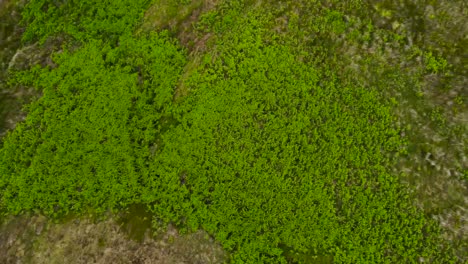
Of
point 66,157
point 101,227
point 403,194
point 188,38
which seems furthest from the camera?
point 188,38

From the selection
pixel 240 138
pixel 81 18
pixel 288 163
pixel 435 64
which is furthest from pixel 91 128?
pixel 435 64

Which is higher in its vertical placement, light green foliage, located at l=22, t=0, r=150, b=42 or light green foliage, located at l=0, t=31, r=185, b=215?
light green foliage, located at l=22, t=0, r=150, b=42

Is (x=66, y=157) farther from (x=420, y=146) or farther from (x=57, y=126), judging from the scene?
(x=420, y=146)

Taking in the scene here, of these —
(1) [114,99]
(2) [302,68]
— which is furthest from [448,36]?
(1) [114,99]

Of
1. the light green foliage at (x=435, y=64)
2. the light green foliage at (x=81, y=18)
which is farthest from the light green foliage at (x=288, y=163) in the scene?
the light green foliage at (x=81, y=18)

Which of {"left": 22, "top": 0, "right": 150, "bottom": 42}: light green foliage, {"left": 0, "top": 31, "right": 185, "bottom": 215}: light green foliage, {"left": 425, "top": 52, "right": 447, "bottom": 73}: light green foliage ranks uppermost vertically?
{"left": 22, "top": 0, "right": 150, "bottom": 42}: light green foliage

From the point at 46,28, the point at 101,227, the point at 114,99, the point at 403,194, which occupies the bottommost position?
the point at 403,194

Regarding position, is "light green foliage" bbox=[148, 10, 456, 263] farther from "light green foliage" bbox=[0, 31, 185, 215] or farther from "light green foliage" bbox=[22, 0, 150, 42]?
"light green foliage" bbox=[22, 0, 150, 42]

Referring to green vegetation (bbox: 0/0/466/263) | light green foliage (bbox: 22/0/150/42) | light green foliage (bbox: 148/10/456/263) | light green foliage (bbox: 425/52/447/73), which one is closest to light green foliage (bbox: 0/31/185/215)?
green vegetation (bbox: 0/0/466/263)
